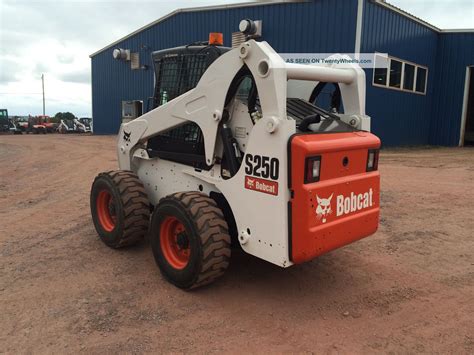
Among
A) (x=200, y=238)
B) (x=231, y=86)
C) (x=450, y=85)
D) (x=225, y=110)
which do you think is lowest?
(x=200, y=238)

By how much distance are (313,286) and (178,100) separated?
226 cm

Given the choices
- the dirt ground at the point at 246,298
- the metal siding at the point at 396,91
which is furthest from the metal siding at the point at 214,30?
the dirt ground at the point at 246,298

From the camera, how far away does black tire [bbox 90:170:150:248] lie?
15.3ft

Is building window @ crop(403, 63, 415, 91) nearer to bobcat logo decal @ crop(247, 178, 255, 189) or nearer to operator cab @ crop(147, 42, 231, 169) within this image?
operator cab @ crop(147, 42, 231, 169)

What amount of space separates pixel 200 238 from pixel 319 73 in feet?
5.83

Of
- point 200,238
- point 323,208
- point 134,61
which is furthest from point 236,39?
point 323,208

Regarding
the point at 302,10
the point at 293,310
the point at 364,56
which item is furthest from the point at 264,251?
the point at 302,10

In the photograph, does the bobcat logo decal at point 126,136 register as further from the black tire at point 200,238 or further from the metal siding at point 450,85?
the metal siding at point 450,85

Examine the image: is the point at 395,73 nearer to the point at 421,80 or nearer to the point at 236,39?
the point at 421,80

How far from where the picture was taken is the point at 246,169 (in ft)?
11.7

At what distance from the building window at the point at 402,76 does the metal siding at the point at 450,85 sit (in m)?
1.08

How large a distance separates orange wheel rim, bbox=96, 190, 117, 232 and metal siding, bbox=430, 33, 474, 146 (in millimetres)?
17032

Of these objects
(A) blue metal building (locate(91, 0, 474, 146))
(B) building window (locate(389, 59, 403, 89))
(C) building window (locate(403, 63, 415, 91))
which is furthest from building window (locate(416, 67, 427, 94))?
(B) building window (locate(389, 59, 403, 89))

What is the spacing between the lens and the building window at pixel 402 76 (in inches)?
577
